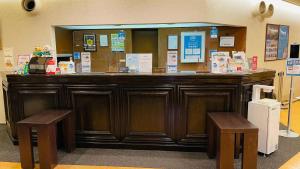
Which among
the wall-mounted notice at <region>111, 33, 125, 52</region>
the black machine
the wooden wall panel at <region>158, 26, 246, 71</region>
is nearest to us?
the black machine

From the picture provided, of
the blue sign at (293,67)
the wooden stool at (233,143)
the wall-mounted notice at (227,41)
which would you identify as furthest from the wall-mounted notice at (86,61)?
the blue sign at (293,67)

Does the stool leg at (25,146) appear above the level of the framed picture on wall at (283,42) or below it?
below

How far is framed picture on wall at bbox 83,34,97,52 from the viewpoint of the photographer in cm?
533

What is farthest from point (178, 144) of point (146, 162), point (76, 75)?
point (76, 75)

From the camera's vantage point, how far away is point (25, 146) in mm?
2885

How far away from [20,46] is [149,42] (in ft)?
8.56

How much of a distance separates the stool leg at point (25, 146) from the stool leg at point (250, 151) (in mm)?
2477

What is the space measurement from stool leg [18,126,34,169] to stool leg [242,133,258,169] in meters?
2.48

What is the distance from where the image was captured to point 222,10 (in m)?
4.20

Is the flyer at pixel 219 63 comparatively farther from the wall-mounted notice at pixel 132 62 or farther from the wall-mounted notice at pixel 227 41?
the wall-mounted notice at pixel 227 41

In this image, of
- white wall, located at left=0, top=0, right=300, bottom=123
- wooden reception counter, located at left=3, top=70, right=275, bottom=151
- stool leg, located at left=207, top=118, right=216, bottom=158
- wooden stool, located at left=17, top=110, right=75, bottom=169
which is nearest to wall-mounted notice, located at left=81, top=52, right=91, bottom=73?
white wall, located at left=0, top=0, right=300, bottom=123

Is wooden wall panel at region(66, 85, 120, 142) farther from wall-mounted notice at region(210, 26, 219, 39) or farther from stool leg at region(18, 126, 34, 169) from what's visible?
wall-mounted notice at region(210, 26, 219, 39)

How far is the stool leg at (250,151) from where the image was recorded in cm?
257

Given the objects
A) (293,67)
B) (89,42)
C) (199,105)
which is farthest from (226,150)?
(89,42)
